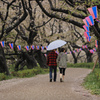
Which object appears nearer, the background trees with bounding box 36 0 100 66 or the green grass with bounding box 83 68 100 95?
the green grass with bounding box 83 68 100 95

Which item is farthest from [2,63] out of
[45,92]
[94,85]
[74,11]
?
[45,92]

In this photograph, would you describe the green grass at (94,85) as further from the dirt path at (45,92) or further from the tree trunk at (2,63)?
the tree trunk at (2,63)

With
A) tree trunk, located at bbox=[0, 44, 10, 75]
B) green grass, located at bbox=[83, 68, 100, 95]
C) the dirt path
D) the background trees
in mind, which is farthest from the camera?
tree trunk, located at bbox=[0, 44, 10, 75]

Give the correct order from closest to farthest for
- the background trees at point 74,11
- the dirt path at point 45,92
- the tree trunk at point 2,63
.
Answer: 1. the dirt path at point 45,92
2. the background trees at point 74,11
3. the tree trunk at point 2,63

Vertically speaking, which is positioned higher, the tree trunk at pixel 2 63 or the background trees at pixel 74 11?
the background trees at pixel 74 11

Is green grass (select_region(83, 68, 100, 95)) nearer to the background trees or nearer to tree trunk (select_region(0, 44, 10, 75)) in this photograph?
the background trees

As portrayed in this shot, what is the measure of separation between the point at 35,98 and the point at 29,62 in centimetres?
1577

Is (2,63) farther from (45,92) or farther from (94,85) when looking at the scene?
(45,92)

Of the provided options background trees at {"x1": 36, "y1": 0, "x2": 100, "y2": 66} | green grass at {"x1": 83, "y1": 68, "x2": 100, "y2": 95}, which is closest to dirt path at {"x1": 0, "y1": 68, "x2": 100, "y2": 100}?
green grass at {"x1": 83, "y1": 68, "x2": 100, "y2": 95}

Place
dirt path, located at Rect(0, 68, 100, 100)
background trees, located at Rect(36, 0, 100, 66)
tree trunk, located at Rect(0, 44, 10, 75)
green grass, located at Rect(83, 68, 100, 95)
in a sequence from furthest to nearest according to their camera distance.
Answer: tree trunk, located at Rect(0, 44, 10, 75), background trees, located at Rect(36, 0, 100, 66), green grass, located at Rect(83, 68, 100, 95), dirt path, located at Rect(0, 68, 100, 100)

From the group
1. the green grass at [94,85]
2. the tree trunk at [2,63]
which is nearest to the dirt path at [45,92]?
the green grass at [94,85]

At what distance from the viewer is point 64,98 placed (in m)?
5.25

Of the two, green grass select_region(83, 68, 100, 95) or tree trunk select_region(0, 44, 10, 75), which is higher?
tree trunk select_region(0, 44, 10, 75)

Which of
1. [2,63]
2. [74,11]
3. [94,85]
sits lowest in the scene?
[94,85]
